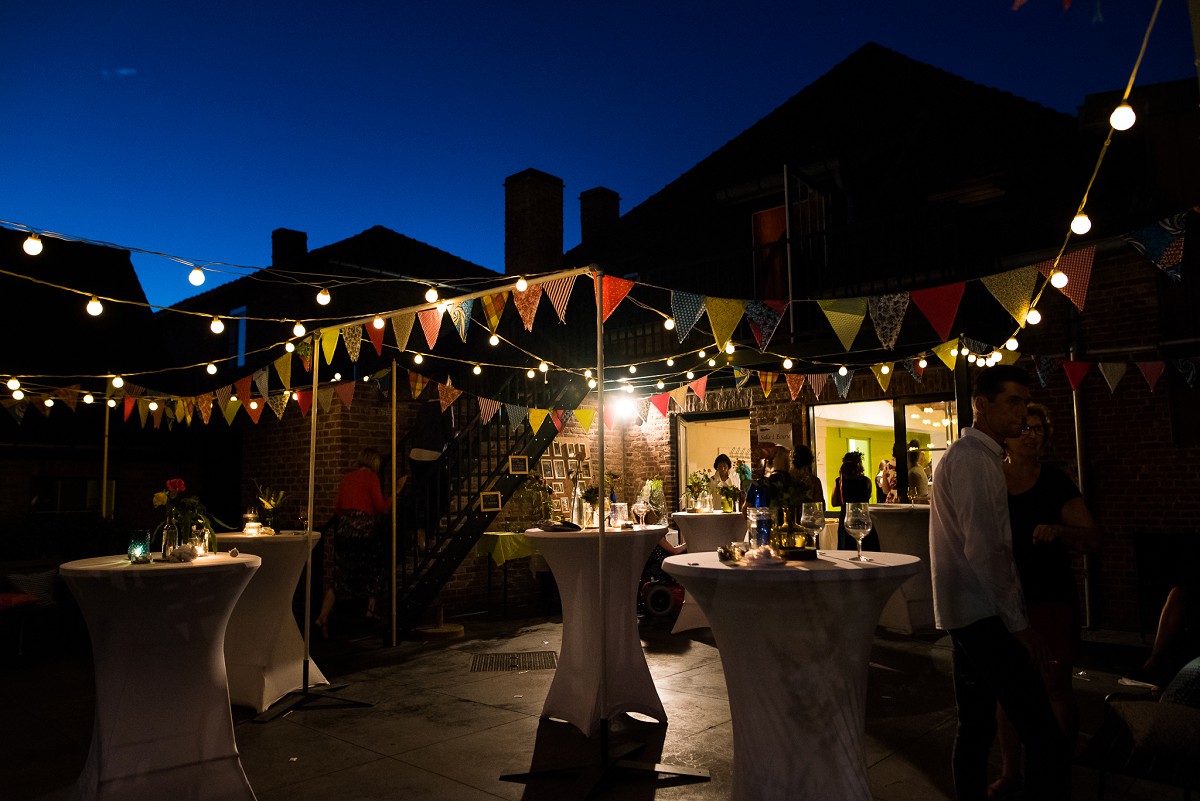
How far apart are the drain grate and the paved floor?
141mm

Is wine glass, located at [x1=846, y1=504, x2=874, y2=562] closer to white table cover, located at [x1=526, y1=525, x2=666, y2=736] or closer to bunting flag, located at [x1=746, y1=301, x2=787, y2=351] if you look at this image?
white table cover, located at [x1=526, y1=525, x2=666, y2=736]

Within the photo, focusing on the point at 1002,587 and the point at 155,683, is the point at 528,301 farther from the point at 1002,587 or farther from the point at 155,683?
the point at 1002,587

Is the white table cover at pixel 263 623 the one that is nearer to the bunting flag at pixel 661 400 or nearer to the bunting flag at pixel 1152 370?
the bunting flag at pixel 661 400

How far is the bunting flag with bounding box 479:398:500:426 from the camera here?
850 centimetres

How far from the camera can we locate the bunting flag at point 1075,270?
185 inches

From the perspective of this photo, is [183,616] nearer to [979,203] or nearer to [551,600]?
[551,600]

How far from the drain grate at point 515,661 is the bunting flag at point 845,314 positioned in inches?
133

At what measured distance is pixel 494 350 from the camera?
1214cm

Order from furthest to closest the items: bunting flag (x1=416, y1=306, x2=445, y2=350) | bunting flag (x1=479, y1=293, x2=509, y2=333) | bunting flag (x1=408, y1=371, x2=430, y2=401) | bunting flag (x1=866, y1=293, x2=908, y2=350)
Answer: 1. bunting flag (x1=408, y1=371, x2=430, y2=401)
2. bunting flag (x1=416, y1=306, x2=445, y2=350)
3. bunting flag (x1=866, y1=293, x2=908, y2=350)
4. bunting flag (x1=479, y1=293, x2=509, y2=333)

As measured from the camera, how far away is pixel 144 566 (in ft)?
10.7

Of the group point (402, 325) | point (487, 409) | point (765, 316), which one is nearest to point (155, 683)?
point (402, 325)

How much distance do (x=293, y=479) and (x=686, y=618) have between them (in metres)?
5.56

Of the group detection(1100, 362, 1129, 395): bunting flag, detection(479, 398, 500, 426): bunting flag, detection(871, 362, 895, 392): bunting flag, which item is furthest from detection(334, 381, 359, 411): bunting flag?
detection(1100, 362, 1129, 395): bunting flag

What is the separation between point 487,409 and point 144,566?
542 centimetres
